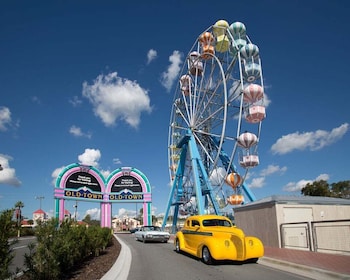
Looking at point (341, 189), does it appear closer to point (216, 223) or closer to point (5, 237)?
A: point (216, 223)

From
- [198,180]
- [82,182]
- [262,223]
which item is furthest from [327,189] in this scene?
[262,223]

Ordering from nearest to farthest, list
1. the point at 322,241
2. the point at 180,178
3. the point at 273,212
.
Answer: the point at 322,241
the point at 273,212
the point at 180,178

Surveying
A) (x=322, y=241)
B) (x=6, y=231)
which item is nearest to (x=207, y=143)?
(x=322, y=241)

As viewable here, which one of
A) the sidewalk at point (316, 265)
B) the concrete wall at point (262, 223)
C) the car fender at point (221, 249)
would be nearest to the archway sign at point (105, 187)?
the concrete wall at point (262, 223)

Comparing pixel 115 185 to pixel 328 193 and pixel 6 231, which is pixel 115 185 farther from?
pixel 6 231

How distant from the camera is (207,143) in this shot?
32.5 m

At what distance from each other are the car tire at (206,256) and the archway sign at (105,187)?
120ft

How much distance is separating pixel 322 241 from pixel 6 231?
1103cm

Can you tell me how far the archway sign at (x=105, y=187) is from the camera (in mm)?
44188

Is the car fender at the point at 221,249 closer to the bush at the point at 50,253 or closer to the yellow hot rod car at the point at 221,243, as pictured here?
the yellow hot rod car at the point at 221,243

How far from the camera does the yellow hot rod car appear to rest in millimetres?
9875

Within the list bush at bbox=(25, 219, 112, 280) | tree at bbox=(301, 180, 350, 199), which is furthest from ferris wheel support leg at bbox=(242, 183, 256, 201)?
tree at bbox=(301, 180, 350, 199)

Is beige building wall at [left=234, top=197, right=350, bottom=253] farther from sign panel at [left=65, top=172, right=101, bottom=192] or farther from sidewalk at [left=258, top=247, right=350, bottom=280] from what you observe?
sign panel at [left=65, top=172, right=101, bottom=192]

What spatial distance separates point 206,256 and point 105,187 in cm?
3923
